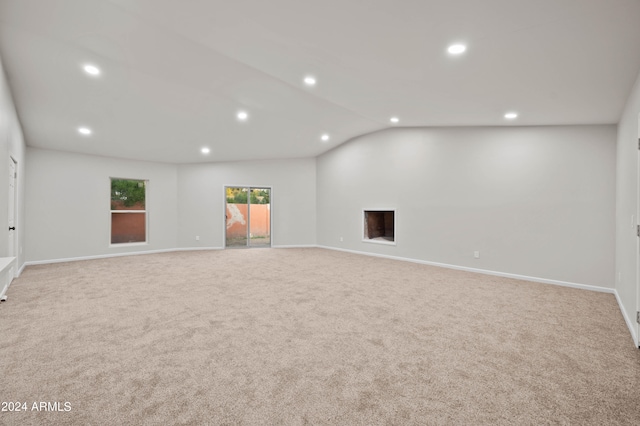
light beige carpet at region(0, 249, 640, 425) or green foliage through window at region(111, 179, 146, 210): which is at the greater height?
green foliage through window at region(111, 179, 146, 210)

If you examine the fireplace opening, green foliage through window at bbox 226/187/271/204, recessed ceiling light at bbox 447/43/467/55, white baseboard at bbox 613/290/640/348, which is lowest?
white baseboard at bbox 613/290/640/348

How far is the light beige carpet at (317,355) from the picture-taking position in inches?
62.8

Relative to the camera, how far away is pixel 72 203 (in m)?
6.62

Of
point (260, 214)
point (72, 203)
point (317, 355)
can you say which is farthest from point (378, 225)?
point (72, 203)

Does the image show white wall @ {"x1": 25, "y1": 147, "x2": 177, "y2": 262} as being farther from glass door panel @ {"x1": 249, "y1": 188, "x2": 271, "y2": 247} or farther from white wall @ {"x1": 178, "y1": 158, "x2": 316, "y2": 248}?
glass door panel @ {"x1": 249, "y1": 188, "x2": 271, "y2": 247}

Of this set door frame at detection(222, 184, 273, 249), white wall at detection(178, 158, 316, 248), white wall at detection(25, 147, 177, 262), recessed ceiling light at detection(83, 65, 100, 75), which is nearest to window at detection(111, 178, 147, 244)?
white wall at detection(25, 147, 177, 262)

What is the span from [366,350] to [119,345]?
76.0 inches

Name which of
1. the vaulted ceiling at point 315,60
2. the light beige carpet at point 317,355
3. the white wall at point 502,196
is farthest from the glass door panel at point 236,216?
the light beige carpet at point 317,355

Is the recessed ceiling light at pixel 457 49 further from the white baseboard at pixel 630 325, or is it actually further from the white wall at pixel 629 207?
the white baseboard at pixel 630 325

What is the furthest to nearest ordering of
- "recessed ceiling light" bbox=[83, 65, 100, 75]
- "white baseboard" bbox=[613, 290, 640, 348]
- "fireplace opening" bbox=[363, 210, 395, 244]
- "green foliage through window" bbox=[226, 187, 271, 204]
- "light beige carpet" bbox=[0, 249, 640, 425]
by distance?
"green foliage through window" bbox=[226, 187, 271, 204]
"fireplace opening" bbox=[363, 210, 395, 244]
"recessed ceiling light" bbox=[83, 65, 100, 75]
"white baseboard" bbox=[613, 290, 640, 348]
"light beige carpet" bbox=[0, 249, 640, 425]

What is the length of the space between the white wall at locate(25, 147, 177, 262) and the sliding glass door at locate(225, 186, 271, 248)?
203 cm

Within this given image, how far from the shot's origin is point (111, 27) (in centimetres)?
266

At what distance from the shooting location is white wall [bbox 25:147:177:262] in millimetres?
6129

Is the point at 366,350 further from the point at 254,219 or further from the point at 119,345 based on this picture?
the point at 254,219
